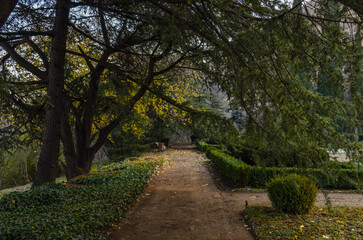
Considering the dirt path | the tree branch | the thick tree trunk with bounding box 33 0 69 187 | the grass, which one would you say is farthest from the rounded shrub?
the tree branch

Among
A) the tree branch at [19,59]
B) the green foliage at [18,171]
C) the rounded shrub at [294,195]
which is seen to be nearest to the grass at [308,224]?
the rounded shrub at [294,195]

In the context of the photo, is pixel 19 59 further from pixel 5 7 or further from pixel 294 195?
pixel 294 195

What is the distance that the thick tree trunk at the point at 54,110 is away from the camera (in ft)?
23.4

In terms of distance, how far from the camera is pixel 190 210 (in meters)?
6.99

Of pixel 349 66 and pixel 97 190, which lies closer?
pixel 349 66

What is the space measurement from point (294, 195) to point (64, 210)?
4419mm

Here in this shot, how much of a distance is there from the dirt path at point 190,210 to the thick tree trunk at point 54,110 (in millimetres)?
2357

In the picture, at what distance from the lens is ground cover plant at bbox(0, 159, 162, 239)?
4.12m

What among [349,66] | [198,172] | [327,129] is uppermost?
[349,66]

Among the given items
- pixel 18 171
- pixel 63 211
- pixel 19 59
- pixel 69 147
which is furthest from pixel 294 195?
pixel 18 171

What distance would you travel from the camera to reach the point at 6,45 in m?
7.61

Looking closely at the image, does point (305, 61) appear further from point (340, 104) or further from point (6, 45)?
point (6, 45)

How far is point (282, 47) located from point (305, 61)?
2.59 ft

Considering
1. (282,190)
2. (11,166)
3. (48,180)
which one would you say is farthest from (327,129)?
(11,166)
